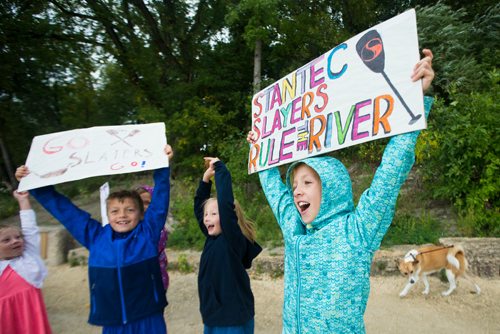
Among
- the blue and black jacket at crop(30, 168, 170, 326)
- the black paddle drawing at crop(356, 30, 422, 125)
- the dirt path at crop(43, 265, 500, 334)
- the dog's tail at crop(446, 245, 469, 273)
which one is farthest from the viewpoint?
the dog's tail at crop(446, 245, 469, 273)

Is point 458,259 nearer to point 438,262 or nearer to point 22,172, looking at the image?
point 438,262

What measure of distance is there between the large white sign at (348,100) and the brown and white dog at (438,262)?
8.67 ft

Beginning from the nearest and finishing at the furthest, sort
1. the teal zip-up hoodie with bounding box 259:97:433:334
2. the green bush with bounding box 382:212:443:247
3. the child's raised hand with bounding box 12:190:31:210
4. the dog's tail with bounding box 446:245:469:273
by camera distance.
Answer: the teal zip-up hoodie with bounding box 259:97:433:334, the child's raised hand with bounding box 12:190:31:210, the dog's tail with bounding box 446:245:469:273, the green bush with bounding box 382:212:443:247

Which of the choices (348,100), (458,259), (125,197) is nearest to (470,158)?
(458,259)

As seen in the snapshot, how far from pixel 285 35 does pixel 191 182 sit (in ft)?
15.0

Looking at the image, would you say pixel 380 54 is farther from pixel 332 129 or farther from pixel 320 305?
pixel 320 305

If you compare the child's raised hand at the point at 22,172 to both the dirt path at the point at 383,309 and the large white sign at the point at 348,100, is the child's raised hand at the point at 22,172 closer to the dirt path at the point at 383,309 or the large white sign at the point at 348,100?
the large white sign at the point at 348,100

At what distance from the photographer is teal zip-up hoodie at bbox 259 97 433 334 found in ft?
4.75

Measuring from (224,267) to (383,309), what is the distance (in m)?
2.48

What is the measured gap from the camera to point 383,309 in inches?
145

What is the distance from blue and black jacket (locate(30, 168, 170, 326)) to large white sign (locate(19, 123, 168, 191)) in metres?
0.12

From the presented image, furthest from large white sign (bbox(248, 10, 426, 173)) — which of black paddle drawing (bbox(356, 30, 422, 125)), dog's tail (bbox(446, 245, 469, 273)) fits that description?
dog's tail (bbox(446, 245, 469, 273))

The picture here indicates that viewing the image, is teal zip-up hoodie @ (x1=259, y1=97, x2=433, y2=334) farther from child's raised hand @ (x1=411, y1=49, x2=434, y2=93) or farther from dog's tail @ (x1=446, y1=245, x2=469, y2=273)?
dog's tail @ (x1=446, y1=245, x2=469, y2=273)

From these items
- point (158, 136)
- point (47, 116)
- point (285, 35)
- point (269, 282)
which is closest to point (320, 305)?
point (158, 136)
